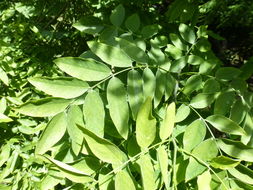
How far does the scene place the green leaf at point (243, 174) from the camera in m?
0.87

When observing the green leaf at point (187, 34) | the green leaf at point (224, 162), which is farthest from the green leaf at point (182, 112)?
the green leaf at point (187, 34)

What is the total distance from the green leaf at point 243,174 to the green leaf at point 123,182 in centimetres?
30

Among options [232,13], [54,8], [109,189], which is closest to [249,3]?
[232,13]

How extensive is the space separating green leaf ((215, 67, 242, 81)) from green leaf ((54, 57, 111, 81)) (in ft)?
1.27

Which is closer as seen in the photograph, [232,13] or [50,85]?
[50,85]

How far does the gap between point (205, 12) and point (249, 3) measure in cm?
111

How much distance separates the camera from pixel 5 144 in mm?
1459

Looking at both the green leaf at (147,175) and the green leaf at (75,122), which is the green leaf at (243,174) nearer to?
the green leaf at (147,175)

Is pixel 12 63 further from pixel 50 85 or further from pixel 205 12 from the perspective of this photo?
pixel 205 12

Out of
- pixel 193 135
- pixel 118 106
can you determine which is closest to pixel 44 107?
pixel 118 106

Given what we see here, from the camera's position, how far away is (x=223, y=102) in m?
1.03

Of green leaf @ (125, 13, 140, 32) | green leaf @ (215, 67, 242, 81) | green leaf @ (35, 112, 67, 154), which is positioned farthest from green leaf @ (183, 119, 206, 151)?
green leaf @ (125, 13, 140, 32)

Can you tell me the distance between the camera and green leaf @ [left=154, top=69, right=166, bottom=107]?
0.99 metres

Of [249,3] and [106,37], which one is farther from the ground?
[106,37]
